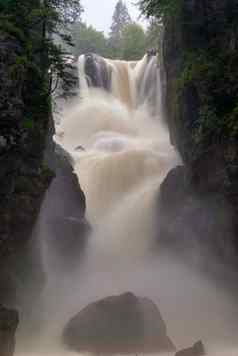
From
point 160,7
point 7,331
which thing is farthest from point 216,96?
Result: point 7,331

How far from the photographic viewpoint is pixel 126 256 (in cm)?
2439

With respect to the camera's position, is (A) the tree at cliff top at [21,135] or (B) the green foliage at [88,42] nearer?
(A) the tree at cliff top at [21,135]

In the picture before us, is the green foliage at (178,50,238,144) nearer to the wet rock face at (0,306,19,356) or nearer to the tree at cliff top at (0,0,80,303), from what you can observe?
the tree at cliff top at (0,0,80,303)

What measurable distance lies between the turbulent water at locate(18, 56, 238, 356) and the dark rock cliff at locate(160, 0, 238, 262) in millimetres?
1941

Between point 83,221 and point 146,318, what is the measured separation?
9.94m

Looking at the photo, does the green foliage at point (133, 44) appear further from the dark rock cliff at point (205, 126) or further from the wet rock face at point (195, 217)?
the wet rock face at point (195, 217)

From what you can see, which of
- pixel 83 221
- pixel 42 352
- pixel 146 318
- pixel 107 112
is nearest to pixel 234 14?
pixel 83 221

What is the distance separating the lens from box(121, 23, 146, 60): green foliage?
7044 cm

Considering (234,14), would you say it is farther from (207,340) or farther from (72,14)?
(207,340)

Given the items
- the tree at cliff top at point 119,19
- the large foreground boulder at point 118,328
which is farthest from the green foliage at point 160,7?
the tree at cliff top at point 119,19

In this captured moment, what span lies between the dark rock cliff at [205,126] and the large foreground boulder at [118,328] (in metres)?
6.12

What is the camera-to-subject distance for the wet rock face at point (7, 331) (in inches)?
543

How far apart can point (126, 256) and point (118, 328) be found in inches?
316

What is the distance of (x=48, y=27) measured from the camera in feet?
73.5
